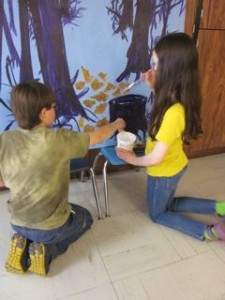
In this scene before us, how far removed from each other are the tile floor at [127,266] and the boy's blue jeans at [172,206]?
0.06m

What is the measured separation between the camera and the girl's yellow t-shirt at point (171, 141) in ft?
3.86

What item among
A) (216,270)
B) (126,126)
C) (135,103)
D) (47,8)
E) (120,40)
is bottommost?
(216,270)

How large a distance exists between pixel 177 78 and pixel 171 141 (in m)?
0.26

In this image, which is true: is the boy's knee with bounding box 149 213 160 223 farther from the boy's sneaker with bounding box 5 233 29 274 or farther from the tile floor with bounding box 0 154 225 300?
the boy's sneaker with bounding box 5 233 29 274

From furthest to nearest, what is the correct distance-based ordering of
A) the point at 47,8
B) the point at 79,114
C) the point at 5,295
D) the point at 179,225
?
the point at 79,114 → the point at 179,225 → the point at 47,8 → the point at 5,295

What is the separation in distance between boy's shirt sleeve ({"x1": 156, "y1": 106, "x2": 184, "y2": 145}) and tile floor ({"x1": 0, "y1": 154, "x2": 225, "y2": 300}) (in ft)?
1.80

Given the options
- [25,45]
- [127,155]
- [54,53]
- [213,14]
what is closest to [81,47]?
[54,53]

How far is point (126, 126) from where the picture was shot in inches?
62.8

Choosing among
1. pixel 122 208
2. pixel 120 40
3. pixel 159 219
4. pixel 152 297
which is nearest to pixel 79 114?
pixel 120 40

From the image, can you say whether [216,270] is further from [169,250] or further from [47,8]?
[47,8]

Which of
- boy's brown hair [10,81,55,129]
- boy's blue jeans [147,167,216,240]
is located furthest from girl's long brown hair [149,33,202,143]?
boy's brown hair [10,81,55,129]

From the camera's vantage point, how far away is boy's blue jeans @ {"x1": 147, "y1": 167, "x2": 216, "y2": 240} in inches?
55.3

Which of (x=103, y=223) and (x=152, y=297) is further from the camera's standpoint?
(x=103, y=223)

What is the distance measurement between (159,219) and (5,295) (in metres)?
0.80
